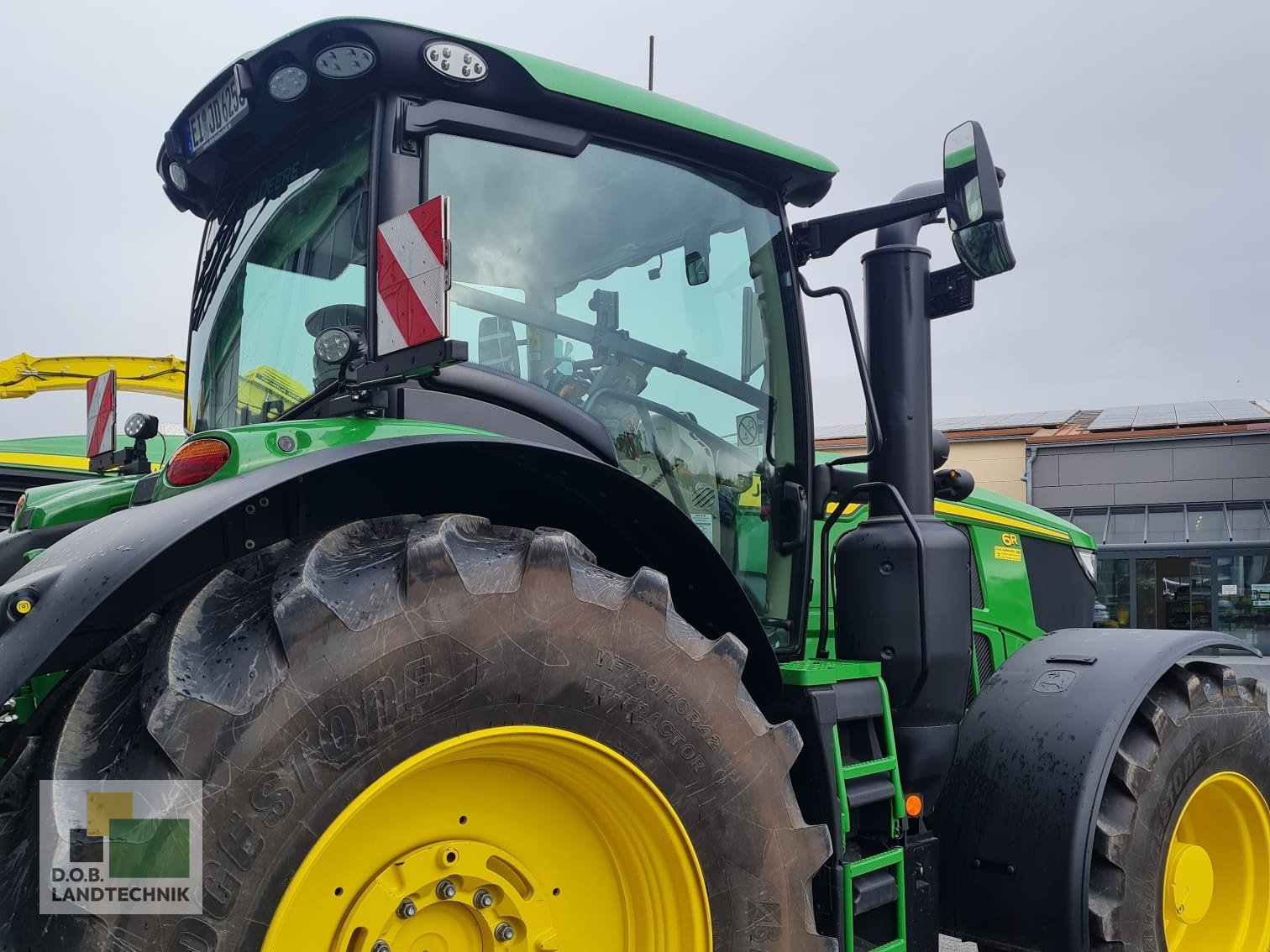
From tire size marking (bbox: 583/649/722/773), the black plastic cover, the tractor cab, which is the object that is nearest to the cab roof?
the tractor cab

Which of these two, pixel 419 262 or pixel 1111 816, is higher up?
pixel 419 262

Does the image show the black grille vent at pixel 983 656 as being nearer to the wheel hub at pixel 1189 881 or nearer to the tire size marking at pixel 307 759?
the wheel hub at pixel 1189 881

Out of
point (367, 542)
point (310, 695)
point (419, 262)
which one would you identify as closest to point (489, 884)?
point (310, 695)

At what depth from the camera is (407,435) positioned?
1981 millimetres

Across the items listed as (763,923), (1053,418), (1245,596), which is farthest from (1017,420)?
(763,923)

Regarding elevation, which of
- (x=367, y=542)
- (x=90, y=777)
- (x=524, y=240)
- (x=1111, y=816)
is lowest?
(x=1111, y=816)

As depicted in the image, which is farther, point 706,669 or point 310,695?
point 706,669

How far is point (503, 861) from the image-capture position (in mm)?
1972

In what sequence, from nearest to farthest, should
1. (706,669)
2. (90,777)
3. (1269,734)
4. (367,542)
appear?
(90,777), (367,542), (706,669), (1269,734)

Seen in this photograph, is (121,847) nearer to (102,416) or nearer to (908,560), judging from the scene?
(102,416)

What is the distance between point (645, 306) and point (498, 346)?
0.52 meters

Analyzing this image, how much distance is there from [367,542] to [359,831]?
519 millimetres

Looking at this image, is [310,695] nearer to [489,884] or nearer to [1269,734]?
[489,884]

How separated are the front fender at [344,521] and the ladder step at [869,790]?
346 millimetres
